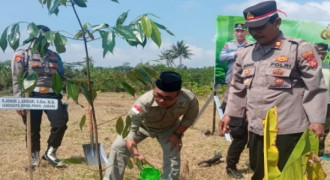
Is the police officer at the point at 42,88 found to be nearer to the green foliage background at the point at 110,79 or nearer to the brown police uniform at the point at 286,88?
the green foliage background at the point at 110,79

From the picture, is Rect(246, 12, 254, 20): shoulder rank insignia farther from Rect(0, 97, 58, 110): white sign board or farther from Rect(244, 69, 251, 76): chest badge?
Rect(0, 97, 58, 110): white sign board

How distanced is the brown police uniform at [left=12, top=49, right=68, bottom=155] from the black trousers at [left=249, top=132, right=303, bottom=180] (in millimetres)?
2012

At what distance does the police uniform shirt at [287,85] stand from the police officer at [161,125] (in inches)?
23.0

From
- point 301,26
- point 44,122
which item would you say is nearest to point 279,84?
point 301,26

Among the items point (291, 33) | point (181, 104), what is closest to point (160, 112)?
point (181, 104)

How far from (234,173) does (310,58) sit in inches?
76.7

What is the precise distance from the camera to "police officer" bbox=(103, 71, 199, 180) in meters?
2.91

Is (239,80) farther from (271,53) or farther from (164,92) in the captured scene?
(164,92)

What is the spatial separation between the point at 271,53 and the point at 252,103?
345 millimetres

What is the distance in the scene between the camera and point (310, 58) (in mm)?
2312

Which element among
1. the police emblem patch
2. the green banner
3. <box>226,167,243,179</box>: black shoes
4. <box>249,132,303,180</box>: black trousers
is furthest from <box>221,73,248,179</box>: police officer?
the green banner

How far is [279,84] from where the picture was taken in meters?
2.38

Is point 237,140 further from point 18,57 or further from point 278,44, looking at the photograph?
point 18,57

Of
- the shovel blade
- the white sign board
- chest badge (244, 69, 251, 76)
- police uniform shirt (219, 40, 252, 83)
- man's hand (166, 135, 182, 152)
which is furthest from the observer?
police uniform shirt (219, 40, 252, 83)
